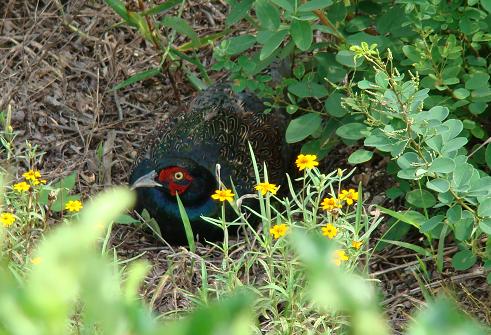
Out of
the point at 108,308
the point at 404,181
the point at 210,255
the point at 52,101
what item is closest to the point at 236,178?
the point at 210,255

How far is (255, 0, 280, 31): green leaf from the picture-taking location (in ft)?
9.89

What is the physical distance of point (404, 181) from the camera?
10.5 ft

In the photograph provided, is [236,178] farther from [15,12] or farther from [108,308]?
[108,308]

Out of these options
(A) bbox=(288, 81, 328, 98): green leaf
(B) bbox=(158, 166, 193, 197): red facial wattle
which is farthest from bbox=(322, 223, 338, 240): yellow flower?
(B) bbox=(158, 166, 193, 197): red facial wattle

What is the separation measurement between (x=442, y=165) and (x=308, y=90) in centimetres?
98

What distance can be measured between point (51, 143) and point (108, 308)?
11.4ft

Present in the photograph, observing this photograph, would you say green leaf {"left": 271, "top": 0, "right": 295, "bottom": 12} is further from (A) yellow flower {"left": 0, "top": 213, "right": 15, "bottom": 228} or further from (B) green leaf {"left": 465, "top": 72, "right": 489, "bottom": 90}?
(A) yellow flower {"left": 0, "top": 213, "right": 15, "bottom": 228}

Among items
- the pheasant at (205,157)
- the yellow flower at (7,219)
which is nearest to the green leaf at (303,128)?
the pheasant at (205,157)

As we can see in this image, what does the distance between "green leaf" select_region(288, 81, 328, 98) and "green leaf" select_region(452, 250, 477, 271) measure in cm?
82

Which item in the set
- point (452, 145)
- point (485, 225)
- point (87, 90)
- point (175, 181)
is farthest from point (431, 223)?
point (87, 90)

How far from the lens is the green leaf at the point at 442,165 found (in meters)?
2.45

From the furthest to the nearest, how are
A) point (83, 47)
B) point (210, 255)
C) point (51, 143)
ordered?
point (83, 47)
point (51, 143)
point (210, 255)

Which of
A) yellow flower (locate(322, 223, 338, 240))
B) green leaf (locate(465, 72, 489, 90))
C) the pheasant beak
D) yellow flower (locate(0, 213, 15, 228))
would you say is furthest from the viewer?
the pheasant beak

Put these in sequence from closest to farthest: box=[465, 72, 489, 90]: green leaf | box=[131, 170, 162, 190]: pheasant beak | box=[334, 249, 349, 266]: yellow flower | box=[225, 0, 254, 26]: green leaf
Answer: box=[334, 249, 349, 266]: yellow flower, box=[465, 72, 489, 90]: green leaf, box=[225, 0, 254, 26]: green leaf, box=[131, 170, 162, 190]: pheasant beak
